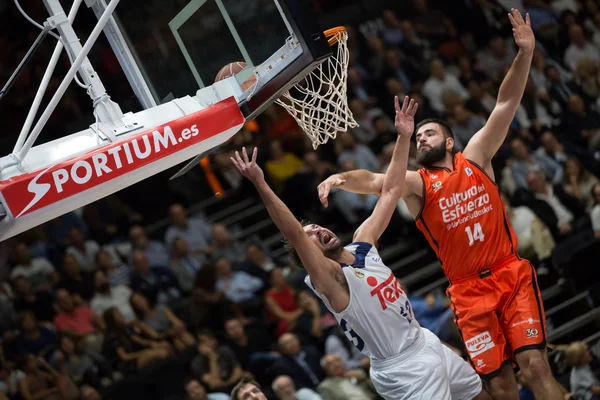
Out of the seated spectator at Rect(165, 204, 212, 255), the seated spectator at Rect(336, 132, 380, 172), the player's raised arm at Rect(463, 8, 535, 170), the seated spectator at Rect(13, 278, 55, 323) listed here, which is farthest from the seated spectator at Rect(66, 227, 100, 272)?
the player's raised arm at Rect(463, 8, 535, 170)

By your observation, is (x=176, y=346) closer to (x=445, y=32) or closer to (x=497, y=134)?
(x=497, y=134)

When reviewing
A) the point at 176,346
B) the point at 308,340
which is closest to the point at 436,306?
the point at 308,340

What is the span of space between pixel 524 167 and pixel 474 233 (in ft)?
16.1

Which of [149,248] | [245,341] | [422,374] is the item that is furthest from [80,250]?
[422,374]

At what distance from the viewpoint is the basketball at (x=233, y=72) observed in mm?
5113

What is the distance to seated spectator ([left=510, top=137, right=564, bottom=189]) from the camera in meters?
10.4

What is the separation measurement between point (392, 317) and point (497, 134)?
1657 mm

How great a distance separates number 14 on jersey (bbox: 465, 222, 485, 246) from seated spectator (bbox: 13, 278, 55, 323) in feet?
16.3

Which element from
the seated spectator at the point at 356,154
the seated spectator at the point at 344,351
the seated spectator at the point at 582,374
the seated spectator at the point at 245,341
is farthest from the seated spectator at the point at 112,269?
the seated spectator at the point at 582,374

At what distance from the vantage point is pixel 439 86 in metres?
11.8

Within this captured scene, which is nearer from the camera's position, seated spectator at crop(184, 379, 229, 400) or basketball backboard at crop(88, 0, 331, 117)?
basketball backboard at crop(88, 0, 331, 117)

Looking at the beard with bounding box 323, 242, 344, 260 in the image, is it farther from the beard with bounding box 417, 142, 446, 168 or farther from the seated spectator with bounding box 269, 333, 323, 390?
the seated spectator with bounding box 269, 333, 323, 390

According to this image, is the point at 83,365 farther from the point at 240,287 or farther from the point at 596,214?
the point at 596,214

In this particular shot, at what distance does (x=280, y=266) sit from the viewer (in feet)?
32.6
